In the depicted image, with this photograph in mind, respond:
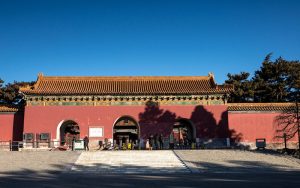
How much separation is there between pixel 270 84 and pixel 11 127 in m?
22.3

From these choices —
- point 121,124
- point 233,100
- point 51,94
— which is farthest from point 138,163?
point 233,100

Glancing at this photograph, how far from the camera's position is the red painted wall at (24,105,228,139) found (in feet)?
74.4

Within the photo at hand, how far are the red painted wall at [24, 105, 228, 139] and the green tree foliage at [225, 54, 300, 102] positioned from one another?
32.1 ft

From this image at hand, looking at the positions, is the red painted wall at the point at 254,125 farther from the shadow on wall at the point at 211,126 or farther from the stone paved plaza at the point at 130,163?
the stone paved plaza at the point at 130,163

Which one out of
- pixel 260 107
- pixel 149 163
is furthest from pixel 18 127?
pixel 260 107

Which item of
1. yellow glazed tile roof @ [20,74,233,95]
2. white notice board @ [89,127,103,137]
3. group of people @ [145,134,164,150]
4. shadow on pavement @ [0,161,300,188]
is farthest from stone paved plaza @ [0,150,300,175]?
yellow glazed tile roof @ [20,74,233,95]

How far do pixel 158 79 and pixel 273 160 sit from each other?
443 inches

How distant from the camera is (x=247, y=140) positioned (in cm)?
2264

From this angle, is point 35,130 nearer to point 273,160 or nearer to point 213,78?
point 213,78

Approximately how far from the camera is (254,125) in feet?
74.6

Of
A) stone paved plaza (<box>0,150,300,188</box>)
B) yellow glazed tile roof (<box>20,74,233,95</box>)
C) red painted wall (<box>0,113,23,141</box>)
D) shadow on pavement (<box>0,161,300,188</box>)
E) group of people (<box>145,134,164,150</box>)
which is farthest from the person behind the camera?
yellow glazed tile roof (<box>20,74,233,95</box>)

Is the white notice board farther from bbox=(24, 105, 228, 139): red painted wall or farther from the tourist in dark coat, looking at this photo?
the tourist in dark coat

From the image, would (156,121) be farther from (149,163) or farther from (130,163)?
(130,163)

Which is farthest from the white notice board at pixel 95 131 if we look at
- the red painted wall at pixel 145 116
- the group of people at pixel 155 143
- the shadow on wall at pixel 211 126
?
the shadow on wall at pixel 211 126
